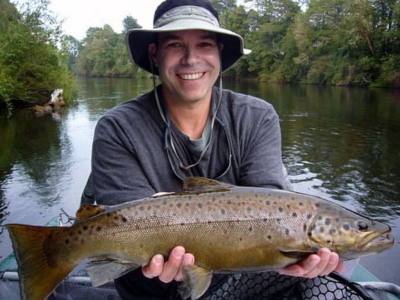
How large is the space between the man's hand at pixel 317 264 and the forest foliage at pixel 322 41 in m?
30.9

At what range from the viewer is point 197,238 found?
2490 millimetres

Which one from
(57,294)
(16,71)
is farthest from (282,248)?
(16,71)

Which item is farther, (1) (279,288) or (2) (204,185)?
(1) (279,288)

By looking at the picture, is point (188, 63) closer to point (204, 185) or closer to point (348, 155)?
point (204, 185)

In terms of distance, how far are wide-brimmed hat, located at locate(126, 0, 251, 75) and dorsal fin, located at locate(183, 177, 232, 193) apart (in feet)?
3.35

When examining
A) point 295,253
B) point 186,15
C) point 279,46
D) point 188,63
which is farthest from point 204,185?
point 279,46

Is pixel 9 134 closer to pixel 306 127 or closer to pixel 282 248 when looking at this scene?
pixel 306 127

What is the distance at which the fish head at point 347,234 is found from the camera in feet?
8.14

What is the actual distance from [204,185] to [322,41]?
53.2 m

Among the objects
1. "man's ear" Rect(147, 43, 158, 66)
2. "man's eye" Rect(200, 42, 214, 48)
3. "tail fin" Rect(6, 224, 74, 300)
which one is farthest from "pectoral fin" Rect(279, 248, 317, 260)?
"man's ear" Rect(147, 43, 158, 66)

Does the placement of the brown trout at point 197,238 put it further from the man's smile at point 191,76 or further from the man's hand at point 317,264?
the man's smile at point 191,76

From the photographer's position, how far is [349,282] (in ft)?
10.4

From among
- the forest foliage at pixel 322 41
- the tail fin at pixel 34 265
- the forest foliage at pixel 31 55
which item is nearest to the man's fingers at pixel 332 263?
the tail fin at pixel 34 265

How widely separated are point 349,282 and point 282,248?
0.96m
